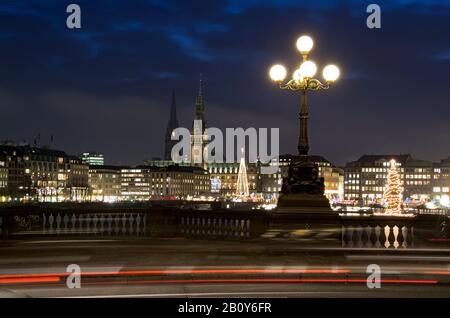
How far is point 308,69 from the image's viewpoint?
2377 cm

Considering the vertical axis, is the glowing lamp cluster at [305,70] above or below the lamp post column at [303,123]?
above

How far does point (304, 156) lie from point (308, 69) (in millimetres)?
3133

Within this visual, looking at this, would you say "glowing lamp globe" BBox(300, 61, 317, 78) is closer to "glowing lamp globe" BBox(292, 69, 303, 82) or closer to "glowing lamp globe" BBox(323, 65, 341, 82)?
"glowing lamp globe" BBox(292, 69, 303, 82)

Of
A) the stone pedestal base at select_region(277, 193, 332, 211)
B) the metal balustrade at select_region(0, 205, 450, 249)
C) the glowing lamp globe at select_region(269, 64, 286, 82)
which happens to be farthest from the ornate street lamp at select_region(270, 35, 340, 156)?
the metal balustrade at select_region(0, 205, 450, 249)

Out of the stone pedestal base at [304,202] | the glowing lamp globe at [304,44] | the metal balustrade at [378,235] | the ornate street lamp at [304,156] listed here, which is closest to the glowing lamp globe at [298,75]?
the ornate street lamp at [304,156]

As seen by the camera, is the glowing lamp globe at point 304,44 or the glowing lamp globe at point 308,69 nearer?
the glowing lamp globe at point 308,69

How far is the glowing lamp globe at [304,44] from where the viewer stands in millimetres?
24391

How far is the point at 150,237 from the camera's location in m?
24.7

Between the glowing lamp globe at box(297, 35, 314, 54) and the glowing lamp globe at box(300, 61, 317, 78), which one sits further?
the glowing lamp globe at box(297, 35, 314, 54)

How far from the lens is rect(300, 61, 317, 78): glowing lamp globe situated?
23.7 m

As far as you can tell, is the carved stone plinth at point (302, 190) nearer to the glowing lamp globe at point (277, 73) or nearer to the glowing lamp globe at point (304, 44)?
the glowing lamp globe at point (277, 73)
